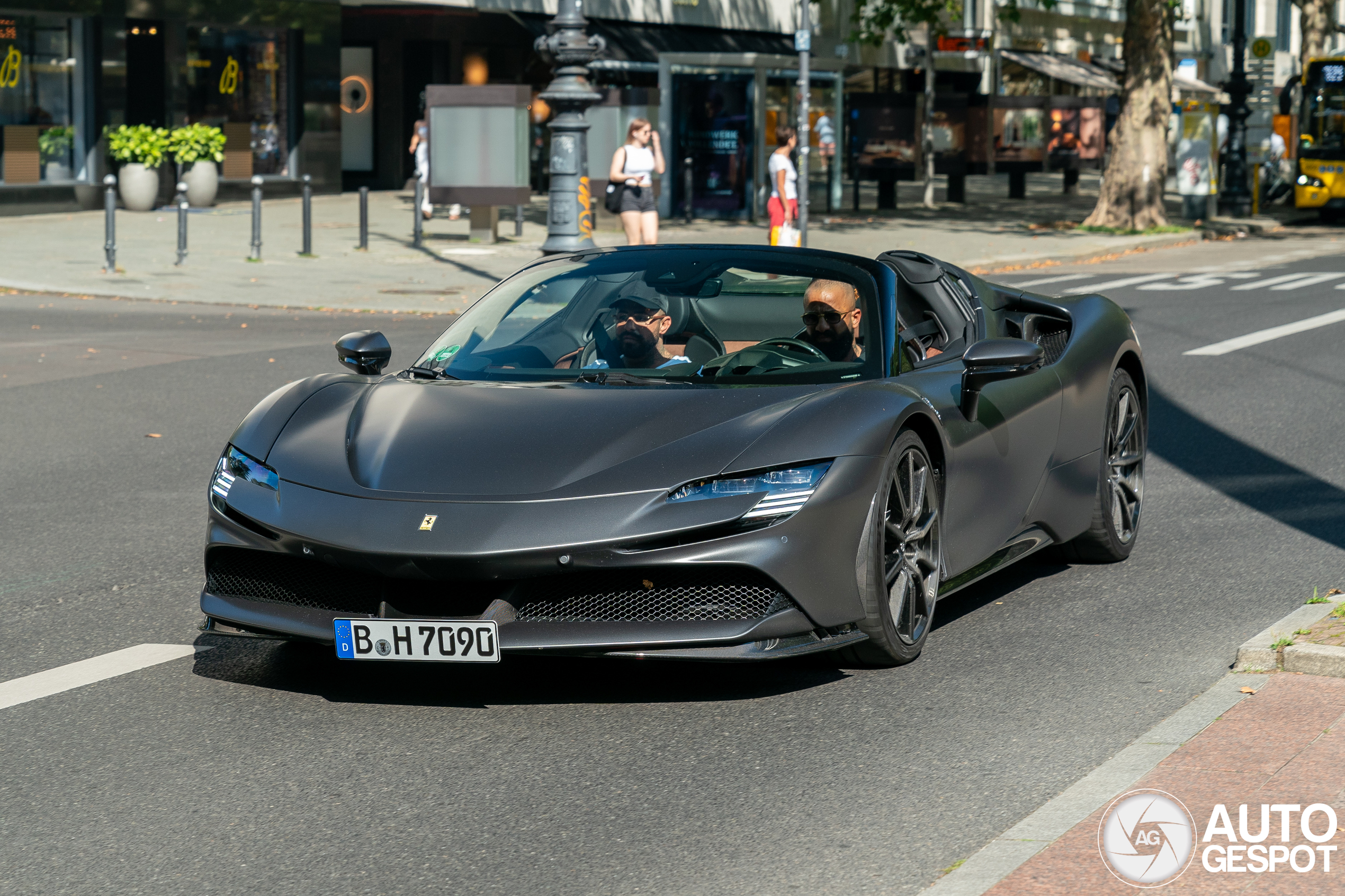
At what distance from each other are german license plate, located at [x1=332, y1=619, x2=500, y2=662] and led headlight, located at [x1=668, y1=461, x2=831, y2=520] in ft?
2.01

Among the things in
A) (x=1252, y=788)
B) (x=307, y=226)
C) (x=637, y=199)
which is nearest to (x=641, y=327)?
(x=1252, y=788)

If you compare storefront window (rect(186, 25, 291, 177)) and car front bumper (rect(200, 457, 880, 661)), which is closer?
car front bumper (rect(200, 457, 880, 661))

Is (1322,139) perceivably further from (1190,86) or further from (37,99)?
(37,99)

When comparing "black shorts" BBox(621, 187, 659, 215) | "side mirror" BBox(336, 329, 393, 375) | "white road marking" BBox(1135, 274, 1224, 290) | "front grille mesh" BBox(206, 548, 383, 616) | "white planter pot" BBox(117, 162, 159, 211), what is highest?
"white planter pot" BBox(117, 162, 159, 211)

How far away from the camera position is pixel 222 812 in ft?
14.2

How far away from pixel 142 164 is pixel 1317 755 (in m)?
29.3

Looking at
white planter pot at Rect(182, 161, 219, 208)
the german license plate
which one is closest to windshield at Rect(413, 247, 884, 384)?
the german license plate

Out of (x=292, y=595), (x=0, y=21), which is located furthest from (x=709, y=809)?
(x=0, y=21)

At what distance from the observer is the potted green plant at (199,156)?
103 feet

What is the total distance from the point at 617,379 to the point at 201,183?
27803 millimetres

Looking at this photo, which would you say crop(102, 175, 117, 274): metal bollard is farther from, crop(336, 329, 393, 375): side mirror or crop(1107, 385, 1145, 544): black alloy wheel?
crop(1107, 385, 1145, 544): black alloy wheel

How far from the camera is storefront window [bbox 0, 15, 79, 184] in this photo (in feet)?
98.8

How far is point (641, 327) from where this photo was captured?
612 cm

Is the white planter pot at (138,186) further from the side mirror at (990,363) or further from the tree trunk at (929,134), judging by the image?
the side mirror at (990,363)
